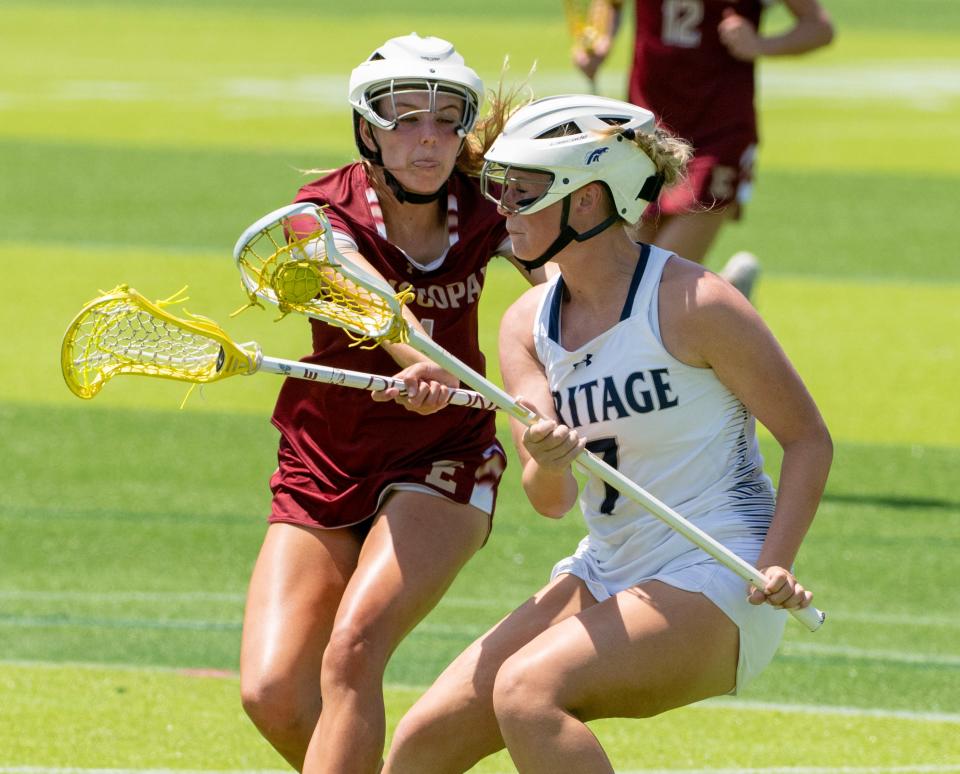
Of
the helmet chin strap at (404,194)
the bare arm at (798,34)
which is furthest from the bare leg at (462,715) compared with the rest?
the bare arm at (798,34)

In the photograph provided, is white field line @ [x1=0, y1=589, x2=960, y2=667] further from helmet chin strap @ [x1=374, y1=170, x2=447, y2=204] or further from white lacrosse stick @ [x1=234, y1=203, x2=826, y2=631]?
white lacrosse stick @ [x1=234, y1=203, x2=826, y2=631]

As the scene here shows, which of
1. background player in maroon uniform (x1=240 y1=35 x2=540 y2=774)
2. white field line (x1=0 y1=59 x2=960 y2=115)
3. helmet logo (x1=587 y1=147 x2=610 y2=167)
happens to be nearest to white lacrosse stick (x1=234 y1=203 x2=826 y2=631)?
background player in maroon uniform (x1=240 y1=35 x2=540 y2=774)

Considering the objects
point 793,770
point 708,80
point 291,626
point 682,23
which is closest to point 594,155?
point 291,626

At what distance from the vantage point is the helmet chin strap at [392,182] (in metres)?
5.63

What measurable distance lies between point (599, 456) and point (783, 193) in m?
15.5

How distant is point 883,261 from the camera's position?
16.7 meters

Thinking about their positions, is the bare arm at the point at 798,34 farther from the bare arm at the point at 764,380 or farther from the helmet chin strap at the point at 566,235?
the bare arm at the point at 764,380

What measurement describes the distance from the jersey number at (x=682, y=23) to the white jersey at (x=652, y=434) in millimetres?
4953

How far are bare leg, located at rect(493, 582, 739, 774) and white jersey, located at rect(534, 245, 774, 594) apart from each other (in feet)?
0.62

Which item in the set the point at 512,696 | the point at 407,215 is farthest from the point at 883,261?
the point at 512,696

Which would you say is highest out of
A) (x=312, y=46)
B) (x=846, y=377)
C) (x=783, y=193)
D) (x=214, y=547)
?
(x=214, y=547)

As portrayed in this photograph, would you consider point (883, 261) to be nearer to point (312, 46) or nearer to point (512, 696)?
point (512, 696)

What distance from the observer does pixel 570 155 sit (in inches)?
187

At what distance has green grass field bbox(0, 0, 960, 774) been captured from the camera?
6.76 metres
